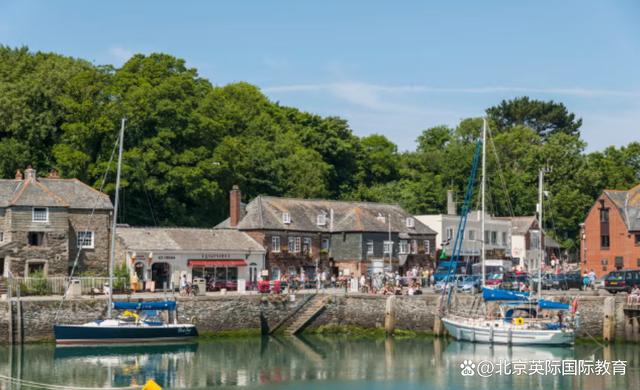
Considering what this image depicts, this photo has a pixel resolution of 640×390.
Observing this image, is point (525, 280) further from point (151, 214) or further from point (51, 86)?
point (51, 86)

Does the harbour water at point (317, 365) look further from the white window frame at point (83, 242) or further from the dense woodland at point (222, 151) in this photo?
the dense woodland at point (222, 151)

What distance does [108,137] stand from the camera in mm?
72438

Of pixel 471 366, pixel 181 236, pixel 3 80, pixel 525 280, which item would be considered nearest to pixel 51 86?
pixel 3 80

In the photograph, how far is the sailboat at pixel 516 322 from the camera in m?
51.8

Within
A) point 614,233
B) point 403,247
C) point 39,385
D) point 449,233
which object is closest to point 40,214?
point 39,385

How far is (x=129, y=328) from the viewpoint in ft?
167

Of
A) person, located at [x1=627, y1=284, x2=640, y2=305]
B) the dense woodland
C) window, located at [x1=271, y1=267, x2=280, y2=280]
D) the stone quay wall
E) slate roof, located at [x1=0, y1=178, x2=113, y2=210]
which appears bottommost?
the stone quay wall

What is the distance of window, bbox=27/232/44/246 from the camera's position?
191 feet

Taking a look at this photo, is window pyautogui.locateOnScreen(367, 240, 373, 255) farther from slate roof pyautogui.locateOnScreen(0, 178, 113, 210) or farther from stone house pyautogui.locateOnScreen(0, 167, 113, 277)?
slate roof pyautogui.locateOnScreen(0, 178, 113, 210)

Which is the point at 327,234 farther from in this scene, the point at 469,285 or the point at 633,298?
the point at 633,298

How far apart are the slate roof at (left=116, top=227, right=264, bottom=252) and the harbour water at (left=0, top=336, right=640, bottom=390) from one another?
10.9 m

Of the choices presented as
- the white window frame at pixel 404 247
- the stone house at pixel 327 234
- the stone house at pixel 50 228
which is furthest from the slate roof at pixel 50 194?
the white window frame at pixel 404 247

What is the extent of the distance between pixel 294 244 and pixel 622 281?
76.7ft

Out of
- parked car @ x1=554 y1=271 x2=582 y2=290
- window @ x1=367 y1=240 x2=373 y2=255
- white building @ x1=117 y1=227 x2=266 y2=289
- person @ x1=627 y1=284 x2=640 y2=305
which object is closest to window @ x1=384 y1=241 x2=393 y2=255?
window @ x1=367 y1=240 x2=373 y2=255
